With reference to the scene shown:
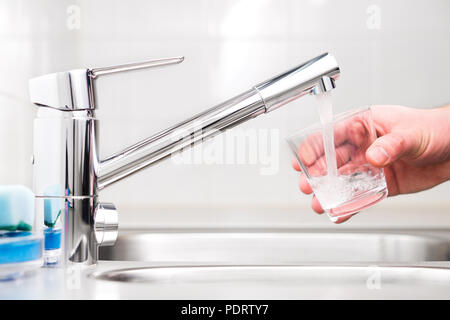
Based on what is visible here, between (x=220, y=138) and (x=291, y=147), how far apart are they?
654 millimetres

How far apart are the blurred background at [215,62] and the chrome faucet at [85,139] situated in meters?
0.66

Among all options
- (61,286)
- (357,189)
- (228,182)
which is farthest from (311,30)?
(61,286)

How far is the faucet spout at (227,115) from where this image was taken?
0.58 m

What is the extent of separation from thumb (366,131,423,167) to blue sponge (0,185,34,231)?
409 mm

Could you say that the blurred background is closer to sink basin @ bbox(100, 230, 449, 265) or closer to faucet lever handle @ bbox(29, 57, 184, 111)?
sink basin @ bbox(100, 230, 449, 265)

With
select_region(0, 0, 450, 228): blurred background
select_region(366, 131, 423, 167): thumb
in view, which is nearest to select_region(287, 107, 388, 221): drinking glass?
select_region(366, 131, 423, 167): thumb

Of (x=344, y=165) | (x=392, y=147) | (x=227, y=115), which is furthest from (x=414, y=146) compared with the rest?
(x=227, y=115)

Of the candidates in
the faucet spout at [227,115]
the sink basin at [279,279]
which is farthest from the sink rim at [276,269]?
the faucet spout at [227,115]

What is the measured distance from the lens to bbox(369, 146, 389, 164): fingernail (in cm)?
63

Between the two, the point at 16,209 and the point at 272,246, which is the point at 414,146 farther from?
the point at 16,209

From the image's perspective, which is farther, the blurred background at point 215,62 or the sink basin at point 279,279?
the blurred background at point 215,62

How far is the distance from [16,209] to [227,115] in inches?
10.2

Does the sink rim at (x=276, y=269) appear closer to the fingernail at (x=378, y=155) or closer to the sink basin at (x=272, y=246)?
the fingernail at (x=378, y=155)

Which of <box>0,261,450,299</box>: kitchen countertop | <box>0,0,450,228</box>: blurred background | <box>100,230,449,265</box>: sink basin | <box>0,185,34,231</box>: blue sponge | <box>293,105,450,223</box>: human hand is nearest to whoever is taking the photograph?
<box>0,261,450,299</box>: kitchen countertop
